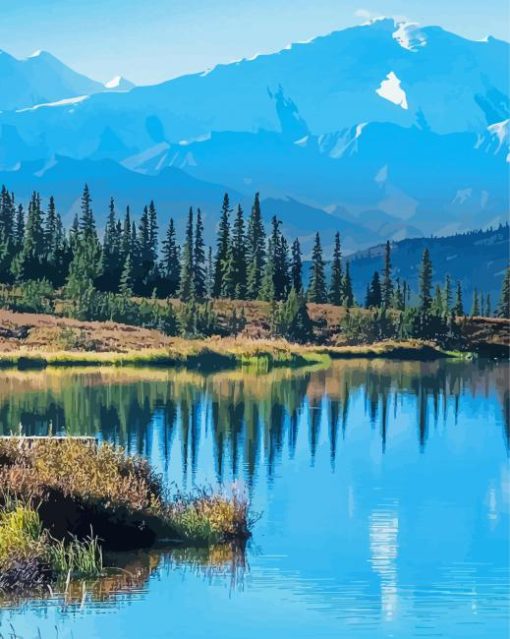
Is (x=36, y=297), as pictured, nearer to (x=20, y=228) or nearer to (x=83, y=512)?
(x=20, y=228)

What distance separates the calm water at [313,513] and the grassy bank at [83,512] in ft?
1.63

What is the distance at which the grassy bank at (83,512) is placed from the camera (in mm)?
21766

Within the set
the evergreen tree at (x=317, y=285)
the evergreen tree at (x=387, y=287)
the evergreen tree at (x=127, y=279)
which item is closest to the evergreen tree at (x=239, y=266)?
the evergreen tree at (x=317, y=285)

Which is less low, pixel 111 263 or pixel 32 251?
pixel 32 251

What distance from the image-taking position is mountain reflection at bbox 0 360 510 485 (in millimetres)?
45562

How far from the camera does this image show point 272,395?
6894 centimetres

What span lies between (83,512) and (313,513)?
8.16 metres

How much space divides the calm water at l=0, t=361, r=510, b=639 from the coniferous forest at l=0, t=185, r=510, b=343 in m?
49.3

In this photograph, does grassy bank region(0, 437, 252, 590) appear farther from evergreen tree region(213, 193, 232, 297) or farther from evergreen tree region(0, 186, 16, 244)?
evergreen tree region(0, 186, 16, 244)

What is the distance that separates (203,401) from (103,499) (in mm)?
40333

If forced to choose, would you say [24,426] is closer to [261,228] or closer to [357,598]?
[357,598]

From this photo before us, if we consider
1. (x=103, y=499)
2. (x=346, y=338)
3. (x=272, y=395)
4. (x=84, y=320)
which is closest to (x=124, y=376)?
(x=272, y=395)

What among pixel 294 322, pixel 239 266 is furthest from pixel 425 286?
pixel 294 322

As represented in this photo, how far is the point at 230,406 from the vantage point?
61.3 meters
